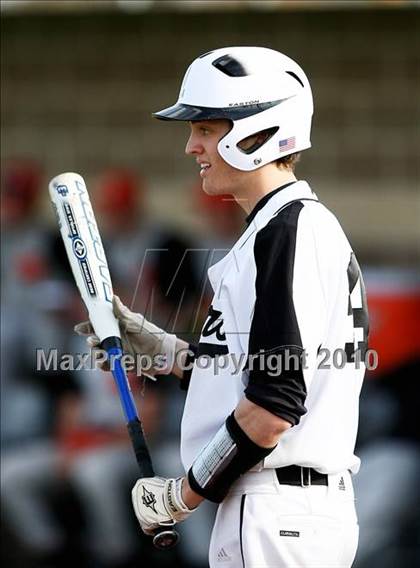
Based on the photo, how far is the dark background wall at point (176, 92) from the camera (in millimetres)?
6969

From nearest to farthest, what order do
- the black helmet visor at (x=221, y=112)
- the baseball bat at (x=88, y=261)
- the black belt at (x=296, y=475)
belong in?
the black belt at (x=296, y=475) < the black helmet visor at (x=221, y=112) < the baseball bat at (x=88, y=261)

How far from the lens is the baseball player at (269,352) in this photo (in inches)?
102

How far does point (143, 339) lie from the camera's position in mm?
3262

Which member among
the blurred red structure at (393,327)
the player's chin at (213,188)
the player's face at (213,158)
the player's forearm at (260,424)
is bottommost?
the blurred red structure at (393,327)

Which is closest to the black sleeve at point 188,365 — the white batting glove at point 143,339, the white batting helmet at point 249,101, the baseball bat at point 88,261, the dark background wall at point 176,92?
the white batting glove at point 143,339

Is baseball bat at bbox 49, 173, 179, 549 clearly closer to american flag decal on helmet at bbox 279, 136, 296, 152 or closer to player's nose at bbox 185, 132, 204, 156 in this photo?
player's nose at bbox 185, 132, 204, 156

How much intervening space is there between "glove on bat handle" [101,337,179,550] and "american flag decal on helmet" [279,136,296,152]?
0.66m

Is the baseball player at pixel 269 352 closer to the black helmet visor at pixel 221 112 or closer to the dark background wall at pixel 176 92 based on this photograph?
the black helmet visor at pixel 221 112

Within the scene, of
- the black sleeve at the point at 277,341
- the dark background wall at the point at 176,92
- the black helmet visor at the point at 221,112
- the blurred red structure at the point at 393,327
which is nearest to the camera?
the black sleeve at the point at 277,341

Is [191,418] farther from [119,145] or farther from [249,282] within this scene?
[119,145]

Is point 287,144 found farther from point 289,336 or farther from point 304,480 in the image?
point 304,480

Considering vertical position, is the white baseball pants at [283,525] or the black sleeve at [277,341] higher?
the black sleeve at [277,341]

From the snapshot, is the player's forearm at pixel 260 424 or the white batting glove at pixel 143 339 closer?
the player's forearm at pixel 260 424

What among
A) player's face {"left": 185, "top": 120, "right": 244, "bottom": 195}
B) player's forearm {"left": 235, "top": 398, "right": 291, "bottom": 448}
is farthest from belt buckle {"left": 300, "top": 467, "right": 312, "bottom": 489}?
player's face {"left": 185, "top": 120, "right": 244, "bottom": 195}
